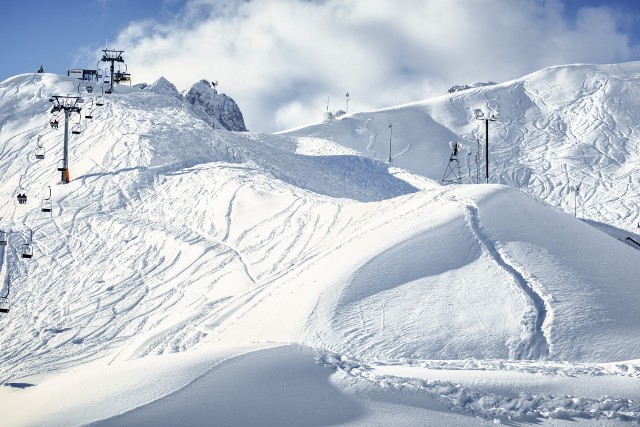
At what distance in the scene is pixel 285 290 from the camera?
709 inches

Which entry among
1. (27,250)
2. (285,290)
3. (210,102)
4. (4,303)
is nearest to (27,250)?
(27,250)

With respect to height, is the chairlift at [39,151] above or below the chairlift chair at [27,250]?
above

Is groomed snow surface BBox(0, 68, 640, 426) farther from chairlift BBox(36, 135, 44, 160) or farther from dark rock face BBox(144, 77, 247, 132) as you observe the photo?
dark rock face BBox(144, 77, 247, 132)

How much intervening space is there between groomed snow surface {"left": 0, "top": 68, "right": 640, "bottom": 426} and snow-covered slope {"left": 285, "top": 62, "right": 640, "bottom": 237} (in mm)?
2822

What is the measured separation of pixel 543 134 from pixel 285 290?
146ft

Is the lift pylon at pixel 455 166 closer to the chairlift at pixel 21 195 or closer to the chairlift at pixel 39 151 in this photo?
the chairlift at pixel 21 195

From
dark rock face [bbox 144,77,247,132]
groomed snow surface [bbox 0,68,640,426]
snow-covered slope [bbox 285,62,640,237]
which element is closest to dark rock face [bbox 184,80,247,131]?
dark rock face [bbox 144,77,247,132]

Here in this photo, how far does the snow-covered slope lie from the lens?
159 feet

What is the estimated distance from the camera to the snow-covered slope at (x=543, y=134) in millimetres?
48344

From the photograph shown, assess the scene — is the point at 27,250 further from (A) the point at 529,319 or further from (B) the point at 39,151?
(A) the point at 529,319

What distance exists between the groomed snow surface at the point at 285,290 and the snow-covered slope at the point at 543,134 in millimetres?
2822

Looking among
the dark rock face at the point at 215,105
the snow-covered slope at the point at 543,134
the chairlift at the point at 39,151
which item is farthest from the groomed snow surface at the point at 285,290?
the dark rock face at the point at 215,105

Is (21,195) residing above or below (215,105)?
below

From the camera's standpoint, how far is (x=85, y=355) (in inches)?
772
